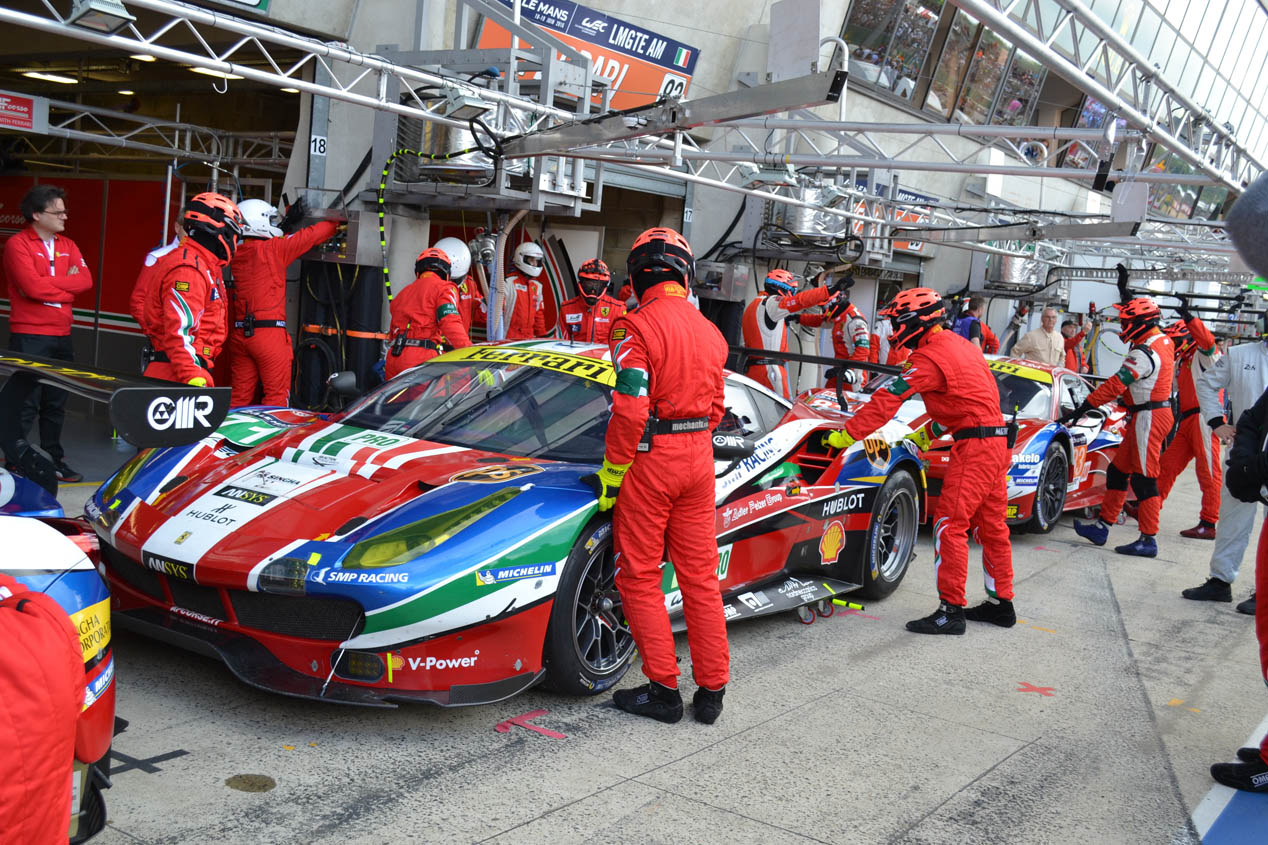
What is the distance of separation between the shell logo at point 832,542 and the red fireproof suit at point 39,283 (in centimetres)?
539

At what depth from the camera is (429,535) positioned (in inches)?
157

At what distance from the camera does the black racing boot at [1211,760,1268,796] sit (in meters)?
4.35

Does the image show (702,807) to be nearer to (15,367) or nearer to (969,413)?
(15,367)

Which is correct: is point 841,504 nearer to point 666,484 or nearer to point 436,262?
point 666,484

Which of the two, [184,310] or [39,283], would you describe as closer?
[184,310]

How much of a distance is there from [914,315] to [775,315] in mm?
5608

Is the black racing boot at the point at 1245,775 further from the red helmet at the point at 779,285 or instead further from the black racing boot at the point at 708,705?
the red helmet at the point at 779,285

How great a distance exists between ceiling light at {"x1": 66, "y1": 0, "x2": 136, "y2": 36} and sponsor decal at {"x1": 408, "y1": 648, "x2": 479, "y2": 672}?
430cm

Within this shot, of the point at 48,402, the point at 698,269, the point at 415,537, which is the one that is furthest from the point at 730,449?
the point at 698,269

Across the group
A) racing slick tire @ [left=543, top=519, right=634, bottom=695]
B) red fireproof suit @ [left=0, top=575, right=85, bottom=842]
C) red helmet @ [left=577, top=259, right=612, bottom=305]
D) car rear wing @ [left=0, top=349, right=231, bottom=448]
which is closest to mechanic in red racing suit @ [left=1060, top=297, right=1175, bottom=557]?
red helmet @ [left=577, top=259, right=612, bottom=305]

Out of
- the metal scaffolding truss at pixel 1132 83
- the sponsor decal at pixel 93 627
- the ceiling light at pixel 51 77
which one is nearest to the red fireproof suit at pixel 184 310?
the sponsor decal at pixel 93 627

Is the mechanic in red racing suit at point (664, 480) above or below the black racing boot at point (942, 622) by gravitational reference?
above

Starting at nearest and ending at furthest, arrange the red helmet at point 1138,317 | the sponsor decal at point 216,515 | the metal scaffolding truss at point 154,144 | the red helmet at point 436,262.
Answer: the sponsor decal at point 216,515, the red helmet at point 436,262, the red helmet at point 1138,317, the metal scaffolding truss at point 154,144

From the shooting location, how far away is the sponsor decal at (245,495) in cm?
425
